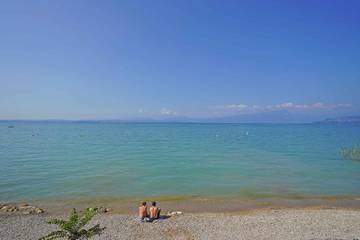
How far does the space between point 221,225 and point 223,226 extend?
0.61 ft

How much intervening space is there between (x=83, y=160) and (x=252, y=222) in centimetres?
3183

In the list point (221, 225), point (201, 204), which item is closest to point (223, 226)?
point (221, 225)

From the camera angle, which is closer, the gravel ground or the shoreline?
the gravel ground

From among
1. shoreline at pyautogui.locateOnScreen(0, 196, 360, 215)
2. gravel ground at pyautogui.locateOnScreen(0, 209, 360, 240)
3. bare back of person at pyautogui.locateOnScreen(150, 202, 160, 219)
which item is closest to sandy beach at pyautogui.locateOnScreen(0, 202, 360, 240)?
gravel ground at pyautogui.locateOnScreen(0, 209, 360, 240)

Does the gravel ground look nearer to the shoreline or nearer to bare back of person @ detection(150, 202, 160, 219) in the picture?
bare back of person @ detection(150, 202, 160, 219)

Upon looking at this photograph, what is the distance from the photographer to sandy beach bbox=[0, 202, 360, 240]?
1444 centimetres

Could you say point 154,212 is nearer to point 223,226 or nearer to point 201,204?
point 223,226

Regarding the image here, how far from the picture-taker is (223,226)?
1579 cm

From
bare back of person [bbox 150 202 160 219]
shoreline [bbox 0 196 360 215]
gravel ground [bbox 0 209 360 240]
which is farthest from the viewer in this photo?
shoreline [bbox 0 196 360 215]

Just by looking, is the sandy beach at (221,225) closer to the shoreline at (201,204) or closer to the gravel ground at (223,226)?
the gravel ground at (223,226)

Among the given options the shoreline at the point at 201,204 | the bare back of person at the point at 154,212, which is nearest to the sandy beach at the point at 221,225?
the bare back of person at the point at 154,212

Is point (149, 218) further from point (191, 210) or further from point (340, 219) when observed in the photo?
point (340, 219)

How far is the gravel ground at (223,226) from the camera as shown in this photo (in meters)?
14.4

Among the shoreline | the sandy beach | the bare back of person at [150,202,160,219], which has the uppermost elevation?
the bare back of person at [150,202,160,219]
